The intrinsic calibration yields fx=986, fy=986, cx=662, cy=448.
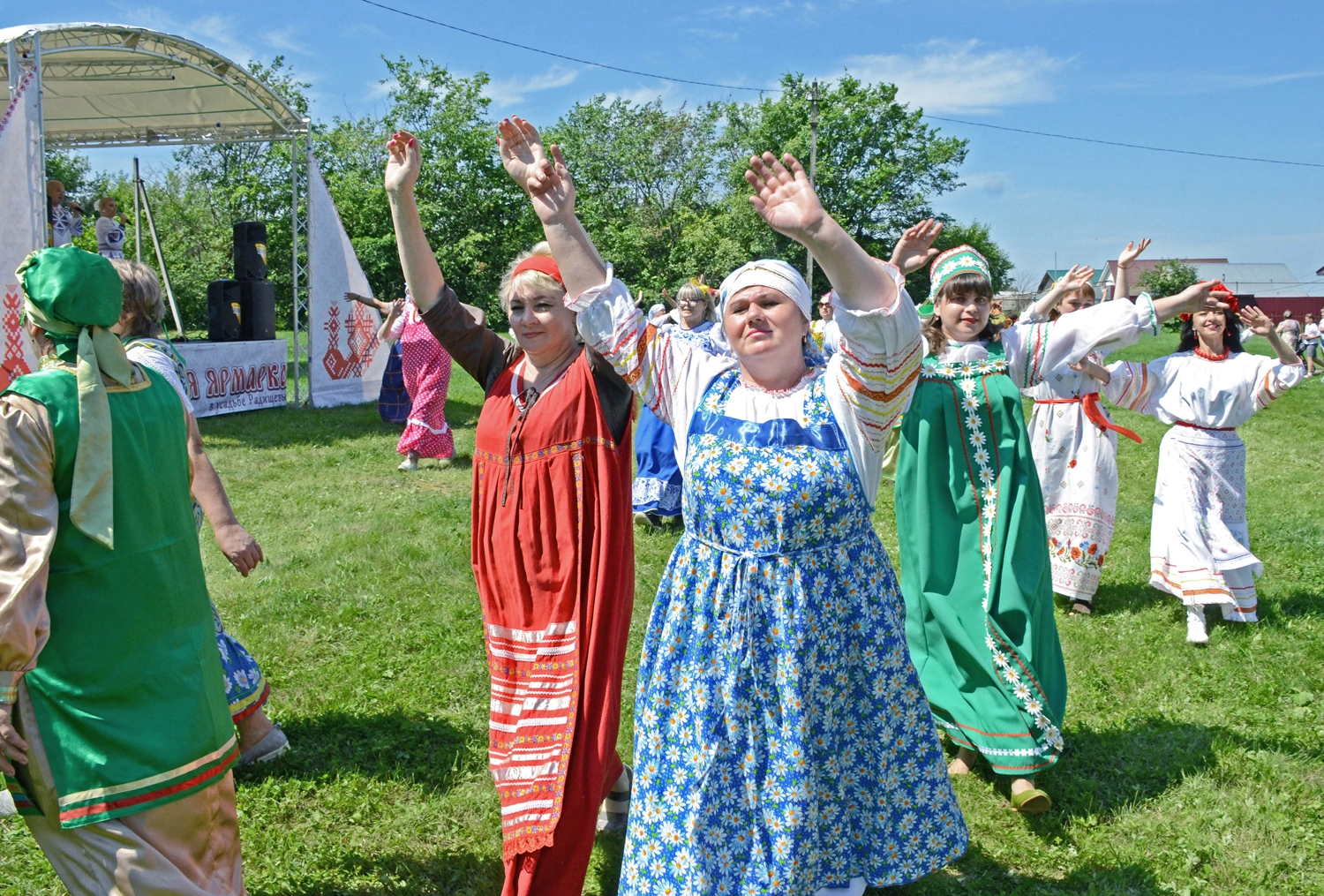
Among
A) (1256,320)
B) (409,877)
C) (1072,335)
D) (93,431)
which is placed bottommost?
(409,877)

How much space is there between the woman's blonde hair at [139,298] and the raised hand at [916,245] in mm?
2308

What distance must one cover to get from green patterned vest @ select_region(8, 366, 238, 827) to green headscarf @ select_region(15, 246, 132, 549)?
39 millimetres

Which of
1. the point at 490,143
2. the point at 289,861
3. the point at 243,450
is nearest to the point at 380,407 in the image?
the point at 243,450

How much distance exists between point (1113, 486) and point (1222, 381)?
915 millimetres

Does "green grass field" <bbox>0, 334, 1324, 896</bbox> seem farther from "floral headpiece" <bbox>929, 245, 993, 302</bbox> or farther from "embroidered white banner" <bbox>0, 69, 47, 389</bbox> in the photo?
"embroidered white banner" <bbox>0, 69, 47, 389</bbox>

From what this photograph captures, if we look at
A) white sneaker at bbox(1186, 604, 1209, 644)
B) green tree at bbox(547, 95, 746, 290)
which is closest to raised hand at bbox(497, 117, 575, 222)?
white sneaker at bbox(1186, 604, 1209, 644)

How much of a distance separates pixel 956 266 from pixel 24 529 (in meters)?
3.28

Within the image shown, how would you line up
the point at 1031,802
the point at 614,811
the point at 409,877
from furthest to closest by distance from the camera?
the point at 1031,802, the point at 614,811, the point at 409,877

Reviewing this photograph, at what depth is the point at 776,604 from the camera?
2346 mm

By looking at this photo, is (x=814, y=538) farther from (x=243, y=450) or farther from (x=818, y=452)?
(x=243, y=450)

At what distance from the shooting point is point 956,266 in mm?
3971

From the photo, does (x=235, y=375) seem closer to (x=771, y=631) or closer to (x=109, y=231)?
(x=109, y=231)

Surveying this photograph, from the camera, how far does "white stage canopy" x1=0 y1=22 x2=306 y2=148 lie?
11.7 metres

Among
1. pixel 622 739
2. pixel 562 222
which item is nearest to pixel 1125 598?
pixel 622 739
